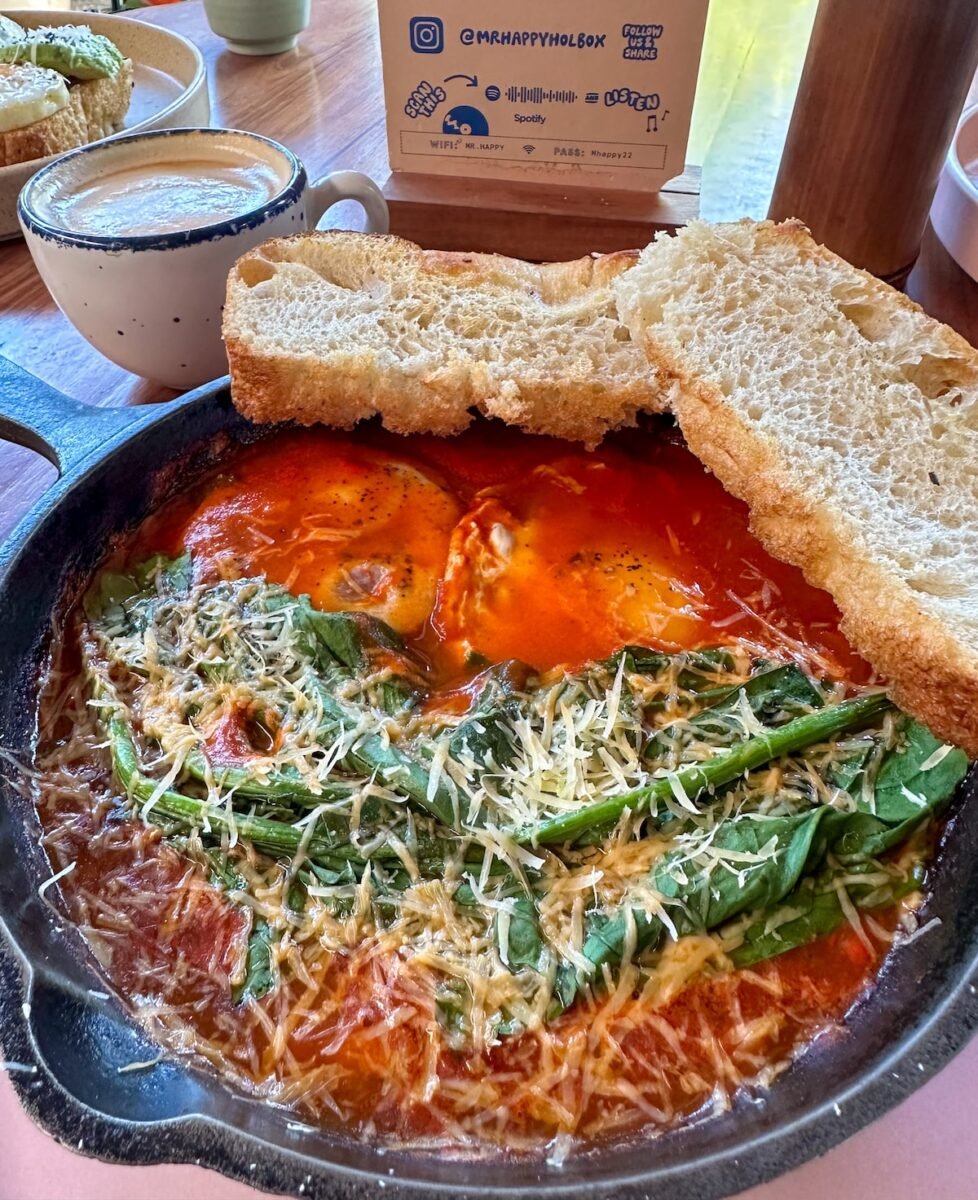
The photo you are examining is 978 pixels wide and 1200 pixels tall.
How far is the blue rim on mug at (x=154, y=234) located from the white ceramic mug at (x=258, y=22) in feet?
6.98

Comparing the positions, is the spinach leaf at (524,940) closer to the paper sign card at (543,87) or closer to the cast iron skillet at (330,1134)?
the cast iron skillet at (330,1134)

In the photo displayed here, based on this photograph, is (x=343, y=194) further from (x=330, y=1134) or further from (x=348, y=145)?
(x=330, y=1134)

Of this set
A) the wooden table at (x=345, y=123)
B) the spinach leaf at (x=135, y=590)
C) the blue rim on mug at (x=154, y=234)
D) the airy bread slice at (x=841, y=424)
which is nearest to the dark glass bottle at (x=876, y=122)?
the wooden table at (x=345, y=123)

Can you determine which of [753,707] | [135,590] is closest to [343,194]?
[135,590]

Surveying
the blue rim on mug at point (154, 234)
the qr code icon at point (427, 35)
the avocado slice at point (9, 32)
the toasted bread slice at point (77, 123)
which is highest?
the qr code icon at point (427, 35)

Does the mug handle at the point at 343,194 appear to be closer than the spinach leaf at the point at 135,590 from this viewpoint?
No

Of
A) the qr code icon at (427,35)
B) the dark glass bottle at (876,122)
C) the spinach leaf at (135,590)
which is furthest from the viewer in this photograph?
the qr code icon at (427,35)

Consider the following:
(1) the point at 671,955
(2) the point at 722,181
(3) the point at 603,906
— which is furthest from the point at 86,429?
(2) the point at 722,181

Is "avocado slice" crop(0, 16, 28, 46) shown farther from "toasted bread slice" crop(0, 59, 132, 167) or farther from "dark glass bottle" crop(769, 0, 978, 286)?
"dark glass bottle" crop(769, 0, 978, 286)

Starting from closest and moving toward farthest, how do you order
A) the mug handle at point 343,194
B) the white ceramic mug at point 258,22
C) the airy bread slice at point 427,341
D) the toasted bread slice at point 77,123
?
the airy bread slice at point 427,341 → the mug handle at point 343,194 → the toasted bread slice at point 77,123 → the white ceramic mug at point 258,22

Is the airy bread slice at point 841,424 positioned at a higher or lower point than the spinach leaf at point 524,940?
higher

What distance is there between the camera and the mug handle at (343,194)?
2.10m

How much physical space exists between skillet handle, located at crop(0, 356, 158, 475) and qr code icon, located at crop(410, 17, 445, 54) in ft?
4.31

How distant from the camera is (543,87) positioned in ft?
7.55
